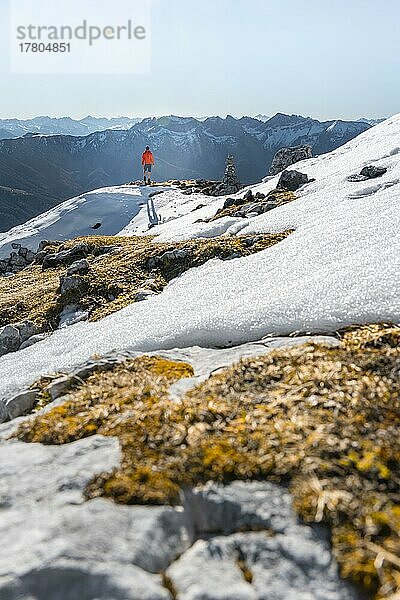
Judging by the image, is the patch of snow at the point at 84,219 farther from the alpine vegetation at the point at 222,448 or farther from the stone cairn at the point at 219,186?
the alpine vegetation at the point at 222,448

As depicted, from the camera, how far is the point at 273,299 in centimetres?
571

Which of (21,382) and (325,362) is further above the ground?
(325,362)

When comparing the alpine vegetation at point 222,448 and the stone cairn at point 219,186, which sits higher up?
the stone cairn at point 219,186

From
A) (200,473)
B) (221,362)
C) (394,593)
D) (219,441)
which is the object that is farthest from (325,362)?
(394,593)

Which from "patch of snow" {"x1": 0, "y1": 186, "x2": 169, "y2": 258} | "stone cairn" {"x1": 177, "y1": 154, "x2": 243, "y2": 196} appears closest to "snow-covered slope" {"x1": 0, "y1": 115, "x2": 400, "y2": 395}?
"patch of snow" {"x1": 0, "y1": 186, "x2": 169, "y2": 258}

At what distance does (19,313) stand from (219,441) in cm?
967

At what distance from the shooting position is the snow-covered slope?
5.12 meters

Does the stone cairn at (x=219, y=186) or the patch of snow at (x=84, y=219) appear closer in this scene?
the patch of snow at (x=84, y=219)

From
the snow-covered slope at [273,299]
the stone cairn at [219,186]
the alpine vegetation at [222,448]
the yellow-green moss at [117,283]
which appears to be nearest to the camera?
the alpine vegetation at [222,448]

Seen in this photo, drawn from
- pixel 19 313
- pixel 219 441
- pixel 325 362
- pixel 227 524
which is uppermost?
pixel 325 362

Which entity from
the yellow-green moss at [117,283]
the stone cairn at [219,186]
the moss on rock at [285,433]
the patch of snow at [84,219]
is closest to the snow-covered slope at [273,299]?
the moss on rock at [285,433]

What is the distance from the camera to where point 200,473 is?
289 centimetres

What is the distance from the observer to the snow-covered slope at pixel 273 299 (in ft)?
16.8

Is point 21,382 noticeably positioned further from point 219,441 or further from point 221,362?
point 219,441
